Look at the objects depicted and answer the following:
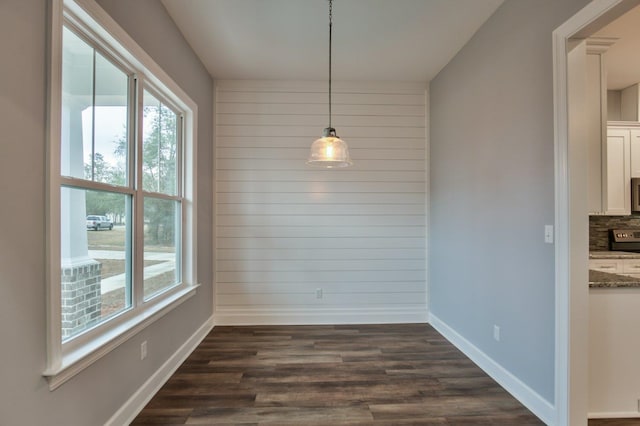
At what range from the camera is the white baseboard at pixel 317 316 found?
372 cm

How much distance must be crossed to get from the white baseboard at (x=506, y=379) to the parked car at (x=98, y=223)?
3061 mm

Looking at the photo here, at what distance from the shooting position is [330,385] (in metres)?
2.40

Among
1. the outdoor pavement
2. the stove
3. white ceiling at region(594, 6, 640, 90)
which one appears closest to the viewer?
the outdoor pavement

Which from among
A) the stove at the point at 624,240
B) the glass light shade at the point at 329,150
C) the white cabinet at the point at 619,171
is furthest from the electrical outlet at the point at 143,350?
the stove at the point at 624,240

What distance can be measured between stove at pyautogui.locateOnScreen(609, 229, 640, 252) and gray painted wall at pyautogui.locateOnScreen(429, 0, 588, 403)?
1.88m

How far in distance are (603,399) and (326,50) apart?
3.59 m

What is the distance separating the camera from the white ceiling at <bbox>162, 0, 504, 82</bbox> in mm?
2436

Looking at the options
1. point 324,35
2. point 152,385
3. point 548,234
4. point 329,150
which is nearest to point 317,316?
point 152,385

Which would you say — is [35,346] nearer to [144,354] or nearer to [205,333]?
[144,354]

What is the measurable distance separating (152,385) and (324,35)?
10.9ft

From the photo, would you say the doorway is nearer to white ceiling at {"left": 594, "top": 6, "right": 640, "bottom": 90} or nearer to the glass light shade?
white ceiling at {"left": 594, "top": 6, "right": 640, "bottom": 90}

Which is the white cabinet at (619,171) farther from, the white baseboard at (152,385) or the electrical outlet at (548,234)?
the white baseboard at (152,385)

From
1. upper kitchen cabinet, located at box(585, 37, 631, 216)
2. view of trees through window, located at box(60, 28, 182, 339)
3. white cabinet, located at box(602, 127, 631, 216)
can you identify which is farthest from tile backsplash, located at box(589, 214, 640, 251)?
view of trees through window, located at box(60, 28, 182, 339)

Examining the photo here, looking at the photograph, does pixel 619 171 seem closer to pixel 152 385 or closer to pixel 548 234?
pixel 548 234
